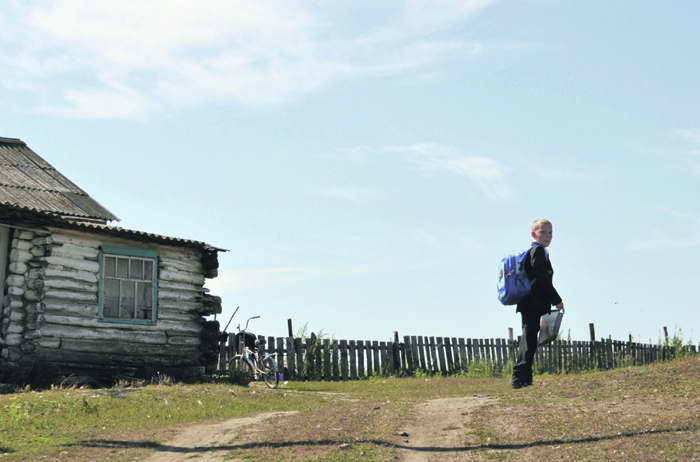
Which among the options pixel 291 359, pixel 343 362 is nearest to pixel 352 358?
pixel 343 362

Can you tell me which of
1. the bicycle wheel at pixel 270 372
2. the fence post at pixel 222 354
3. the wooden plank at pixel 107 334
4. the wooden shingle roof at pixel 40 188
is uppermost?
the wooden shingle roof at pixel 40 188

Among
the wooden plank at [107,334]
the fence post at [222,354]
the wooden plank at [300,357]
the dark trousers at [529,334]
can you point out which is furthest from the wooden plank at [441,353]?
the dark trousers at [529,334]

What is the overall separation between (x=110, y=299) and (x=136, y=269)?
0.88m

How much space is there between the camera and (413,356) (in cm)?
2362

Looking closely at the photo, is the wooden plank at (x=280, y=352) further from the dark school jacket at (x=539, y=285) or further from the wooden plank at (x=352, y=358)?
the dark school jacket at (x=539, y=285)

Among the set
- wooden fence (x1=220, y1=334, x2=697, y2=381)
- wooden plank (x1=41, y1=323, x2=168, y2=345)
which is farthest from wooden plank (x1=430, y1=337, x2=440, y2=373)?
wooden plank (x1=41, y1=323, x2=168, y2=345)

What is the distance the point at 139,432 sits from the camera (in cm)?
956

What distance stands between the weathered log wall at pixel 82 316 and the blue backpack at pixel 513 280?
8.91 meters

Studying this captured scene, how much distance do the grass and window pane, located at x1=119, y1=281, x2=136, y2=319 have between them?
3291mm

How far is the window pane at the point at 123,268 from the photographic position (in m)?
17.0

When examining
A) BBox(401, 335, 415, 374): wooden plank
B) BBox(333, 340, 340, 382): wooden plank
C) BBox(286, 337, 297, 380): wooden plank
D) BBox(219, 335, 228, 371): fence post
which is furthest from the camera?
BBox(401, 335, 415, 374): wooden plank

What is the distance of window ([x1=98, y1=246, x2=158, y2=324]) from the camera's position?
1675 cm

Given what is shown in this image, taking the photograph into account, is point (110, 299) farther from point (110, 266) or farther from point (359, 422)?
point (359, 422)

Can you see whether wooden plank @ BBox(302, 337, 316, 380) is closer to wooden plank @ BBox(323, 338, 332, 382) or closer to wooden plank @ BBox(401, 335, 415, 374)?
wooden plank @ BBox(323, 338, 332, 382)
